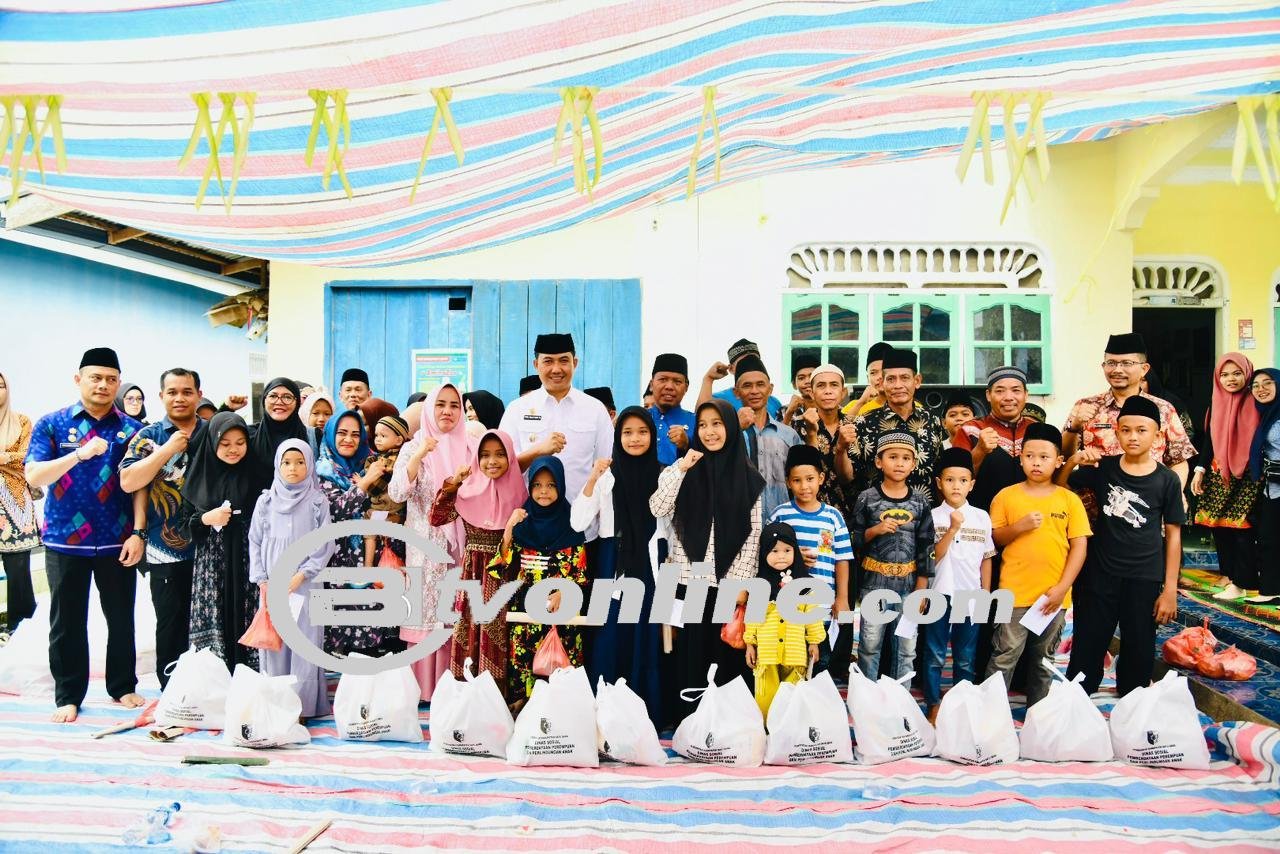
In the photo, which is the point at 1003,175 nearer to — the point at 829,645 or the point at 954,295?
the point at 954,295

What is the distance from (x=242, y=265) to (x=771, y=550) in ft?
19.8

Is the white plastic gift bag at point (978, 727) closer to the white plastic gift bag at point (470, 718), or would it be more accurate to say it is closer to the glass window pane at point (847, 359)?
the white plastic gift bag at point (470, 718)

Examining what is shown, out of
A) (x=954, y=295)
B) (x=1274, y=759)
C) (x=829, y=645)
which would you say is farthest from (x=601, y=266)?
(x=1274, y=759)

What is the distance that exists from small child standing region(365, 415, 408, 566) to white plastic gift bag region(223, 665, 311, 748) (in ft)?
2.33

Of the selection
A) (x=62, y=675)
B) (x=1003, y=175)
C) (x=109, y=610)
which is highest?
(x=1003, y=175)

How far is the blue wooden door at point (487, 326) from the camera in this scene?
6.24 m

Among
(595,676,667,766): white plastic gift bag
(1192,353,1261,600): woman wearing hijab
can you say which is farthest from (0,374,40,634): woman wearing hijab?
(1192,353,1261,600): woman wearing hijab

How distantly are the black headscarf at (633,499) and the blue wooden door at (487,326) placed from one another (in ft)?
9.04

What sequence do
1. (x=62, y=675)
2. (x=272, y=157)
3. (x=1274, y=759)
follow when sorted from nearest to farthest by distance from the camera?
(x=272, y=157)
(x=1274, y=759)
(x=62, y=675)

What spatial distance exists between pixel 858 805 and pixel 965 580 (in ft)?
3.79

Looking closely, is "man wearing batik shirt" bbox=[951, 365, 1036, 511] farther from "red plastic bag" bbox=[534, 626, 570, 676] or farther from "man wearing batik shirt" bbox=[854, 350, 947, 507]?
"red plastic bag" bbox=[534, 626, 570, 676]

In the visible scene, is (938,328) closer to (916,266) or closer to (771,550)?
(916,266)

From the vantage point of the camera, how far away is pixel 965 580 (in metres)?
3.52

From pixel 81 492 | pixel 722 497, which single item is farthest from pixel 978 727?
pixel 81 492
